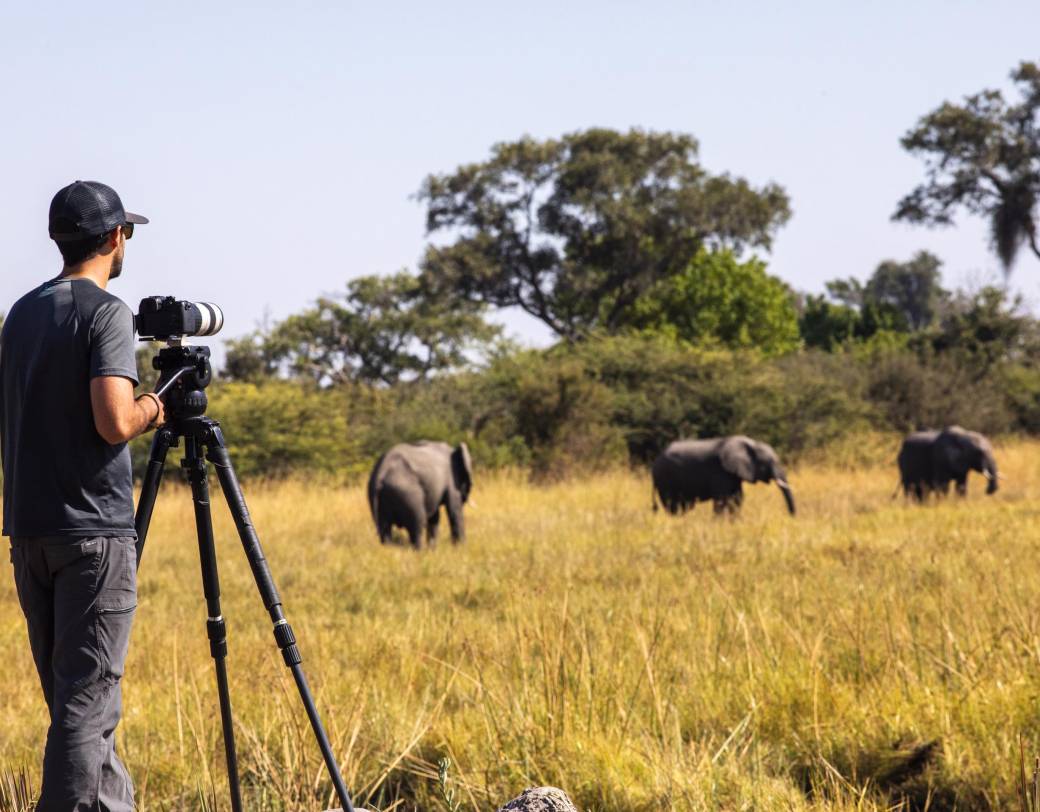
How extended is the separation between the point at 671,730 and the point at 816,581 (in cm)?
393

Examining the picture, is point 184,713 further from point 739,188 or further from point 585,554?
point 739,188

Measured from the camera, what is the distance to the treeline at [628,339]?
22781 millimetres

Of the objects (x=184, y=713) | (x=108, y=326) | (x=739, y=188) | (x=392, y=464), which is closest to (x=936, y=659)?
(x=184, y=713)

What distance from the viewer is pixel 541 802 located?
2.72 metres

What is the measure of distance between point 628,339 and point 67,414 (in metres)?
23.5

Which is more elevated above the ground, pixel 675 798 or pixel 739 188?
pixel 739 188

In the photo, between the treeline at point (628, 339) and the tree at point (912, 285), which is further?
the tree at point (912, 285)

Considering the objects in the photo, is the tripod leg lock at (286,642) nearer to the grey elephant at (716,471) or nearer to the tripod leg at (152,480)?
the tripod leg at (152,480)

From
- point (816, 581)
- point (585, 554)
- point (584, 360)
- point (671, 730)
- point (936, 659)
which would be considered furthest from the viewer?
point (584, 360)

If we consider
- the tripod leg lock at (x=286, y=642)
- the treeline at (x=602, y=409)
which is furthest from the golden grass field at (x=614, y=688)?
the treeline at (x=602, y=409)

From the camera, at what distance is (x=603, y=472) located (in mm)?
21078

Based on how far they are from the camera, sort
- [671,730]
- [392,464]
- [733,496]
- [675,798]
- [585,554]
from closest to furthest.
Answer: [675,798] < [671,730] < [585,554] < [392,464] < [733,496]

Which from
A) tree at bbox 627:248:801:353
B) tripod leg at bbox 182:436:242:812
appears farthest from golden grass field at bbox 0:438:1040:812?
tree at bbox 627:248:801:353

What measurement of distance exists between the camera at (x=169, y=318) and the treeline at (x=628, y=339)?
17976mm
